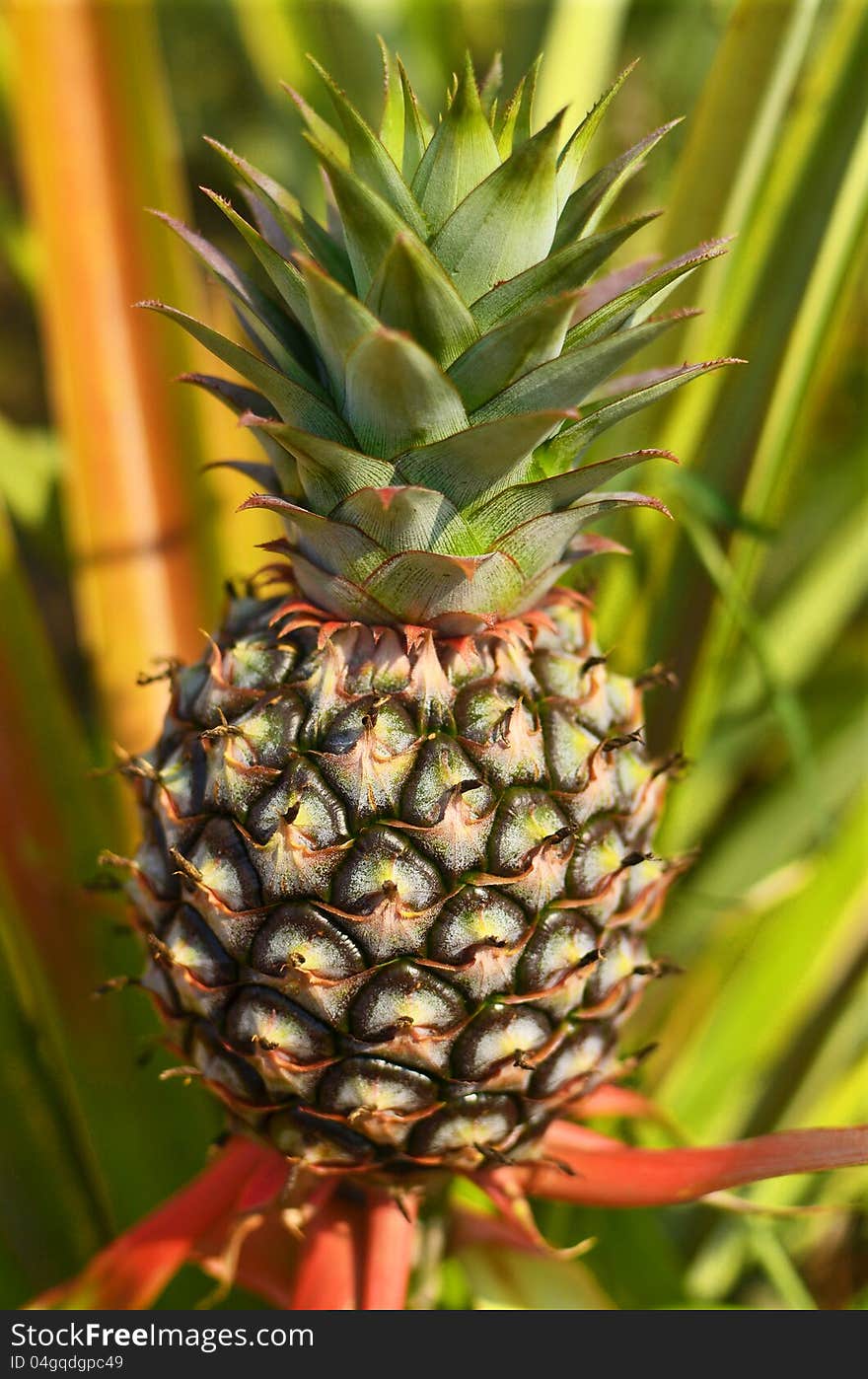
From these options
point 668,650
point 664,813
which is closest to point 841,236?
point 668,650

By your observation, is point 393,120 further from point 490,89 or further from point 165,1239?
point 165,1239

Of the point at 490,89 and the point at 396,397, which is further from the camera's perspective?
the point at 490,89

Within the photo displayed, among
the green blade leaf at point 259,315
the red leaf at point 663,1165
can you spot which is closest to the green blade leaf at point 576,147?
the green blade leaf at point 259,315

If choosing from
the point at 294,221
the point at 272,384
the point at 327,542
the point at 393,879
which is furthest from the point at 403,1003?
the point at 294,221

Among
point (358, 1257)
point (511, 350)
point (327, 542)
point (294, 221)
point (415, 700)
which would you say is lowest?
point (358, 1257)

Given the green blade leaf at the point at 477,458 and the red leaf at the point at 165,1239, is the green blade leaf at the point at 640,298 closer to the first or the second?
the green blade leaf at the point at 477,458

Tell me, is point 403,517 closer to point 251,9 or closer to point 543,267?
point 543,267
